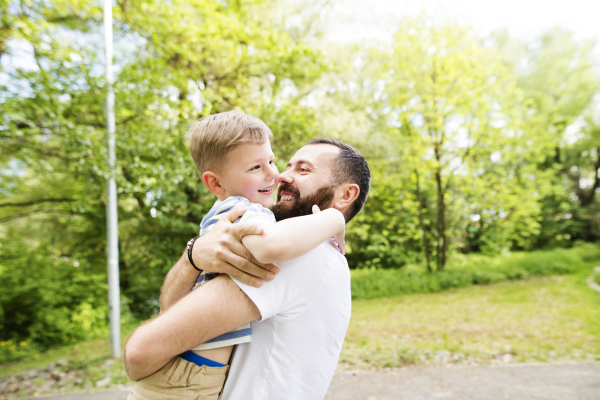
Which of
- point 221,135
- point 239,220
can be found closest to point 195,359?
point 239,220

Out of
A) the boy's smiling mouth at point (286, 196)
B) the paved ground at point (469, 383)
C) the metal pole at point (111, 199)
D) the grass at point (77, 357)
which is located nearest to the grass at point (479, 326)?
the paved ground at point (469, 383)

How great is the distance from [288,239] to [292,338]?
0.40m

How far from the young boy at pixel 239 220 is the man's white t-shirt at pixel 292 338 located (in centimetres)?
7

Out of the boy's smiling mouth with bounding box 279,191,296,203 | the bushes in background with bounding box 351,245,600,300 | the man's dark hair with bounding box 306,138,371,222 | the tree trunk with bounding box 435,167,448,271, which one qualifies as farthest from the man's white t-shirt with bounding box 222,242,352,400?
the tree trunk with bounding box 435,167,448,271

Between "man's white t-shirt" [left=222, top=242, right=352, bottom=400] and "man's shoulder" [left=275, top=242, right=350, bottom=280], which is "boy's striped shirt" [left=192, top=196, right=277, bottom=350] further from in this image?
"man's shoulder" [left=275, top=242, right=350, bottom=280]

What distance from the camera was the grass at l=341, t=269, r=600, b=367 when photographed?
596cm

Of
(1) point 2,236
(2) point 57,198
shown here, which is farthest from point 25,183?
(1) point 2,236

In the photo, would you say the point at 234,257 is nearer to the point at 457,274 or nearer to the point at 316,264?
the point at 316,264

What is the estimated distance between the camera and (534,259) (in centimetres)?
1494

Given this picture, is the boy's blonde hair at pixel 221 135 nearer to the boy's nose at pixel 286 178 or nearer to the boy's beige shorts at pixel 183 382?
the boy's nose at pixel 286 178

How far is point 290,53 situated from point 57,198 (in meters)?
7.16

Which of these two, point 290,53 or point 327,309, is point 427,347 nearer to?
point 327,309

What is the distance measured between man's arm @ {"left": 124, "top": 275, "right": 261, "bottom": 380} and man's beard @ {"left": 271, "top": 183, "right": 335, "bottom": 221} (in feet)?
1.92

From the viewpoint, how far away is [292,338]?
124 cm
